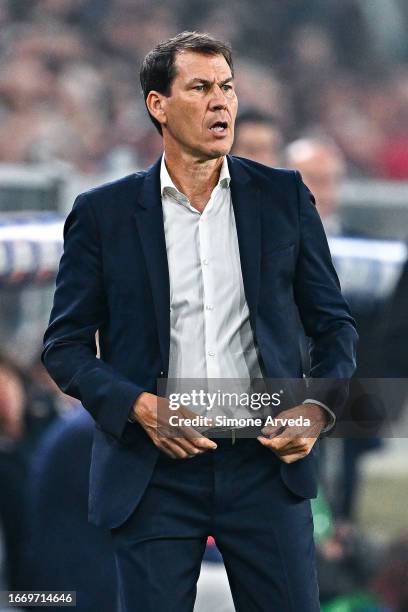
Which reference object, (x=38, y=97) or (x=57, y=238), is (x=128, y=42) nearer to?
(x=38, y=97)

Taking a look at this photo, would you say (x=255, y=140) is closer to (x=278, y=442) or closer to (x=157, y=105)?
(x=157, y=105)

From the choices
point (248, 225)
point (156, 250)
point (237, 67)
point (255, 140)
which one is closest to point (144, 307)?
point (156, 250)

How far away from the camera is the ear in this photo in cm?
225

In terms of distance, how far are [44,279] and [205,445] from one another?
254 cm

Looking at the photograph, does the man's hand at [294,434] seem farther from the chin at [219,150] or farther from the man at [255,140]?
the man at [255,140]

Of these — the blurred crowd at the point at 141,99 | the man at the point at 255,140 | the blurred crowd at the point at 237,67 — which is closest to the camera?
the man at the point at 255,140

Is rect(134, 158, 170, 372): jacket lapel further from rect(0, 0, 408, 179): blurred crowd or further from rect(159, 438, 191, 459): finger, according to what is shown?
rect(0, 0, 408, 179): blurred crowd

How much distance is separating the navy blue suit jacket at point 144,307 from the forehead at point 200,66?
0.67 ft

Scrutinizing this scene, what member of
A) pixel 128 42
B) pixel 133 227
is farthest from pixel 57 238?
pixel 128 42

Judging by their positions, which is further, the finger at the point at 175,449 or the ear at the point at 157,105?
the ear at the point at 157,105

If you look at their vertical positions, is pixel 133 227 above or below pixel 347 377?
above

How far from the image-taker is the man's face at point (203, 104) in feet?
7.06

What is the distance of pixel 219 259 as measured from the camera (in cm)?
218

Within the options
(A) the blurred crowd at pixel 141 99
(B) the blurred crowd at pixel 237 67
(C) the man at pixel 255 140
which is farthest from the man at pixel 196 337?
(B) the blurred crowd at pixel 237 67
